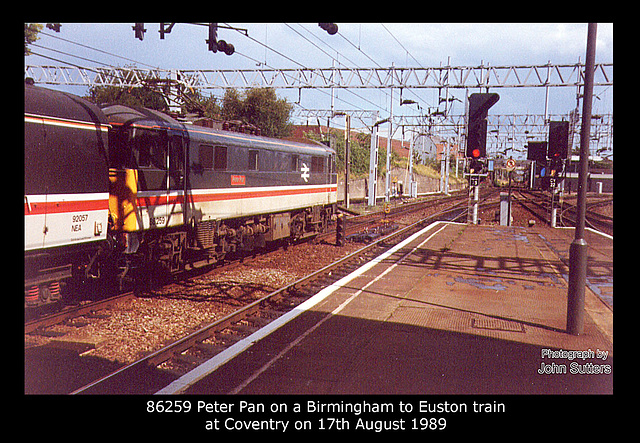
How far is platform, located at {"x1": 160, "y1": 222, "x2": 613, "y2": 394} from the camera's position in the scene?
5875mm

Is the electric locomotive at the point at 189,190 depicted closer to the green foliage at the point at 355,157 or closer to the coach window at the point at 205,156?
the coach window at the point at 205,156

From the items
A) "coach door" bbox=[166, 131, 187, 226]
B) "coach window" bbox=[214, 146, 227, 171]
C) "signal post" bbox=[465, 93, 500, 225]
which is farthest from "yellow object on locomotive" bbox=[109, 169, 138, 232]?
"signal post" bbox=[465, 93, 500, 225]

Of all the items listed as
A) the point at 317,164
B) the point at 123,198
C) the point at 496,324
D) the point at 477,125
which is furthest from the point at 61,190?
the point at 317,164

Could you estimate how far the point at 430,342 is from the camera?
727cm

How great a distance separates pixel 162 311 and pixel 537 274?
8.90 meters

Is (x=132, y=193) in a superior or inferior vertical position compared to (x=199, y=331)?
superior

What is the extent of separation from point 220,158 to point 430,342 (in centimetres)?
807

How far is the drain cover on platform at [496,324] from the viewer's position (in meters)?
7.96

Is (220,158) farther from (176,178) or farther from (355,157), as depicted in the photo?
(355,157)

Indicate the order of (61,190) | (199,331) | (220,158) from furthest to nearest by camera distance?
(220,158) < (61,190) < (199,331)

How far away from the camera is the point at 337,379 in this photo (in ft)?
19.8
